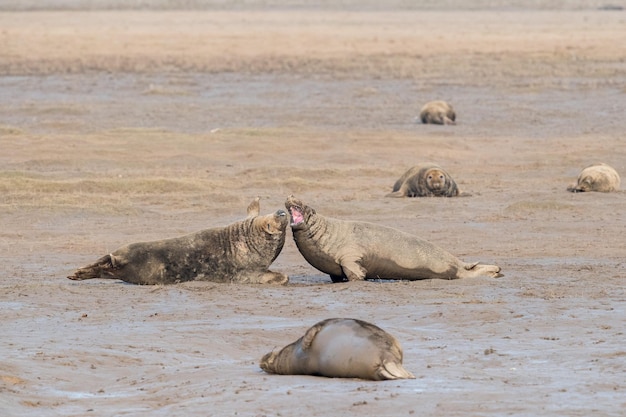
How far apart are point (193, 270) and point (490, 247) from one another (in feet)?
10.4

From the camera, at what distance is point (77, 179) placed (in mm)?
16156

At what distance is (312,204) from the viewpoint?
14.4 m

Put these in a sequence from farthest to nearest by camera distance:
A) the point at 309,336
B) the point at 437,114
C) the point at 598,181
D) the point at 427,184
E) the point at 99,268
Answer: the point at 437,114
the point at 598,181
the point at 427,184
the point at 99,268
the point at 309,336

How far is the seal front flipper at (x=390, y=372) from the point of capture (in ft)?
19.9

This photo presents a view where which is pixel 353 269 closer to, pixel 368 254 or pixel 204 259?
pixel 368 254

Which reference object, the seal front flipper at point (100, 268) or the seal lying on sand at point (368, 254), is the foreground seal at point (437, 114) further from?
the seal front flipper at point (100, 268)

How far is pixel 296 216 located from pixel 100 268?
1.44m

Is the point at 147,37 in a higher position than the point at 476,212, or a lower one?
higher

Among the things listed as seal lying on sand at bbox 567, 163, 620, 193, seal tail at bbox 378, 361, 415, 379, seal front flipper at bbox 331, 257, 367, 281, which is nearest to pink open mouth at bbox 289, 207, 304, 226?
seal front flipper at bbox 331, 257, 367, 281

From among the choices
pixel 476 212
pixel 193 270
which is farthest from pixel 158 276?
pixel 476 212

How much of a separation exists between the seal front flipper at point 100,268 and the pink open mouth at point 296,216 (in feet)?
4.05

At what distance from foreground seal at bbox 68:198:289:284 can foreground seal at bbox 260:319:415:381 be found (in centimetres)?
306

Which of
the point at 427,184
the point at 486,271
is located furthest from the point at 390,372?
the point at 427,184

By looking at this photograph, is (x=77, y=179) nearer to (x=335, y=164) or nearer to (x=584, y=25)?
(x=335, y=164)
